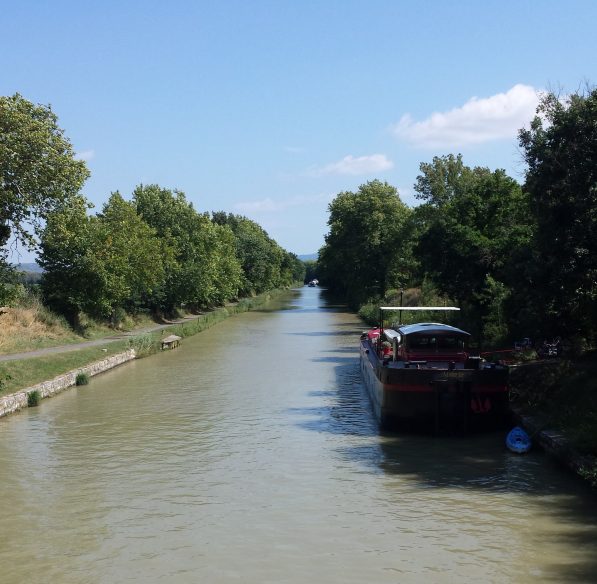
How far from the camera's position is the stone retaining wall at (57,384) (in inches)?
913

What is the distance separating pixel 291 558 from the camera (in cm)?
1103

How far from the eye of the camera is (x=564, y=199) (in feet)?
58.1

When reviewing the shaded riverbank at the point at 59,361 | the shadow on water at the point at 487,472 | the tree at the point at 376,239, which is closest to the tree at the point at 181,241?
the shaded riverbank at the point at 59,361

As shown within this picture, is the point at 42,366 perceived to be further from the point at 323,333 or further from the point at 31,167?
the point at 323,333

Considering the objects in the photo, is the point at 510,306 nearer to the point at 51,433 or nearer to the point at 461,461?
the point at 461,461

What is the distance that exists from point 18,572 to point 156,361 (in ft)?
86.8

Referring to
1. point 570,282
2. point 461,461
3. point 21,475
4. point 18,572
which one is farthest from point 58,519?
point 570,282

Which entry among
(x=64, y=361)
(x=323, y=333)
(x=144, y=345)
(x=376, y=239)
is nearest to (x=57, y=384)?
(x=64, y=361)

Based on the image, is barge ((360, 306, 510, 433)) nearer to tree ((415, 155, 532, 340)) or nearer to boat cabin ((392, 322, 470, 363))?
boat cabin ((392, 322, 470, 363))

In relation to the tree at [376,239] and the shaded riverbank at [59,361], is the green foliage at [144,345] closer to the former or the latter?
the shaded riverbank at [59,361]

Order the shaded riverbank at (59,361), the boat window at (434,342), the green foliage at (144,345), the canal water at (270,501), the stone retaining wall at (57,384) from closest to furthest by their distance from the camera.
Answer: the canal water at (270,501) < the boat window at (434,342) < the stone retaining wall at (57,384) < the shaded riverbank at (59,361) < the green foliage at (144,345)

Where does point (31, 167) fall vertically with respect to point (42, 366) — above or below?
above

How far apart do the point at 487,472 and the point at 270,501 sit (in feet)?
16.5

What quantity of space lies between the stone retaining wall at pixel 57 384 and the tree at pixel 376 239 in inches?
1378
